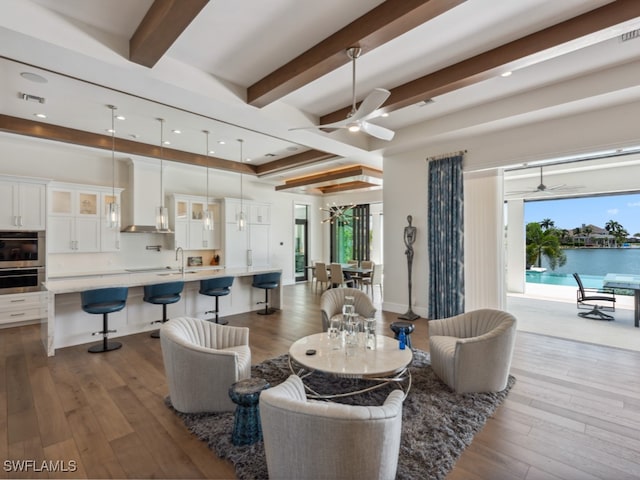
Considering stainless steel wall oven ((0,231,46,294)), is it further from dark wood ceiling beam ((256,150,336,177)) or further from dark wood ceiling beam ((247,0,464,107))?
dark wood ceiling beam ((247,0,464,107))

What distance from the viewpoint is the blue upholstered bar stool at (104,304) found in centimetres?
414

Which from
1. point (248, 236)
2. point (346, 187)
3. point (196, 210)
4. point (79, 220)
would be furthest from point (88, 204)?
point (346, 187)

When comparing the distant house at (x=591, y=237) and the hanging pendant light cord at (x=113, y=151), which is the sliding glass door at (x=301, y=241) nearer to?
the hanging pendant light cord at (x=113, y=151)

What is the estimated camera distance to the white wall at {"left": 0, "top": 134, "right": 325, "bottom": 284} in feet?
19.4

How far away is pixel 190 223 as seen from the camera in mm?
7984

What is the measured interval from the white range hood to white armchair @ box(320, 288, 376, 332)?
4370mm

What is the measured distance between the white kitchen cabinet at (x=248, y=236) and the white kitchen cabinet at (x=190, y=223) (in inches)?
16.1

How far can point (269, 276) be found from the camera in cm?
625

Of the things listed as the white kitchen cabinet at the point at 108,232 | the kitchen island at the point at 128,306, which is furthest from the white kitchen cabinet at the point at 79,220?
the kitchen island at the point at 128,306

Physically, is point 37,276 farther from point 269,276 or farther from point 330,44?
point 330,44

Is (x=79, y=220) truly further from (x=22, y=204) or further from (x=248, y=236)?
(x=248, y=236)

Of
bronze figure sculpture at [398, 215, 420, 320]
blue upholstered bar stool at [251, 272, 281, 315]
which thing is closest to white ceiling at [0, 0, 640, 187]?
bronze figure sculpture at [398, 215, 420, 320]

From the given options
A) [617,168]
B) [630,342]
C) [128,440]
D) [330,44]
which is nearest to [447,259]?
[630,342]

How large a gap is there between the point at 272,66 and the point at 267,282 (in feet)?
12.6
